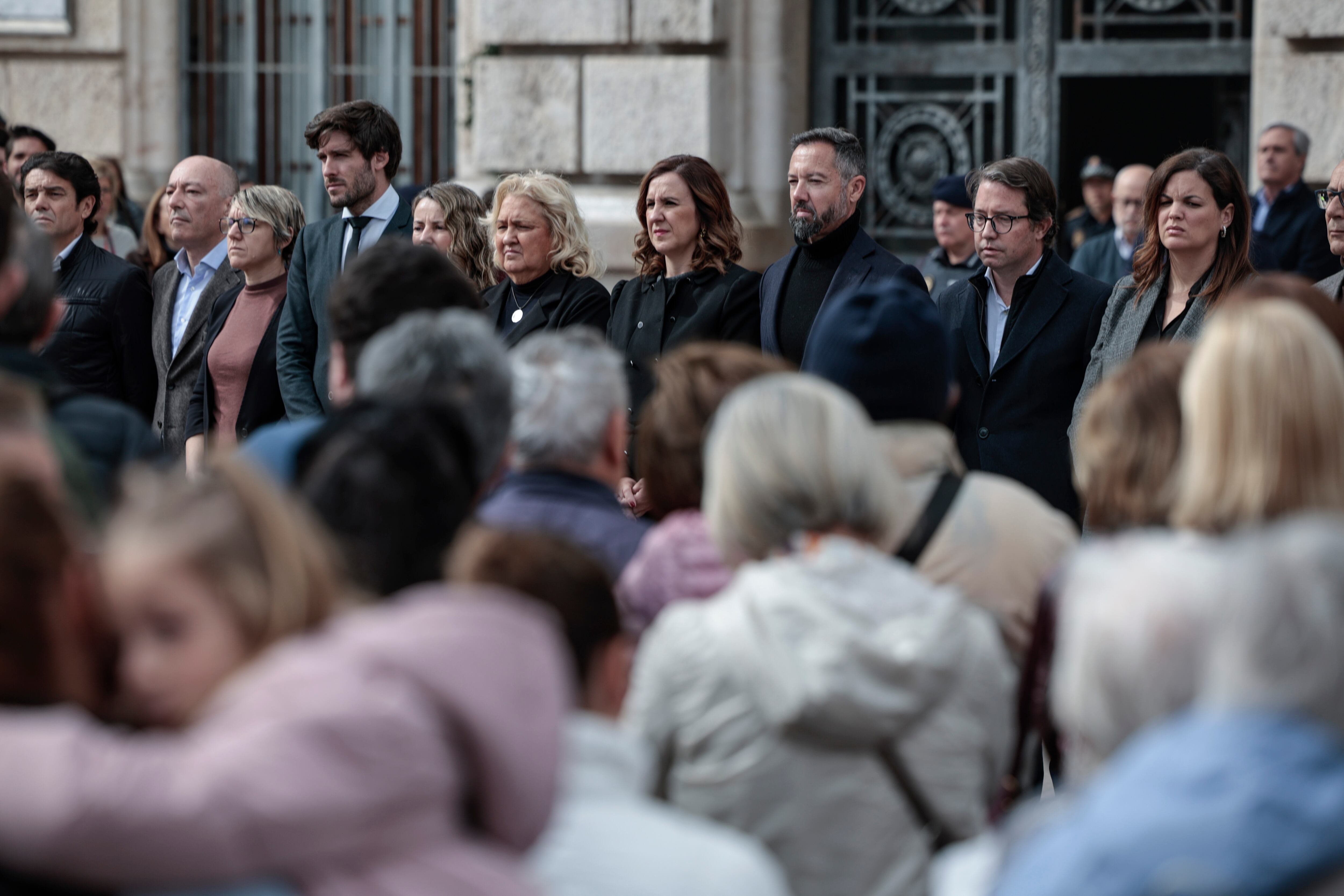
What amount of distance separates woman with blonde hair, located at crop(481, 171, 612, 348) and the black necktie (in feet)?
2.22

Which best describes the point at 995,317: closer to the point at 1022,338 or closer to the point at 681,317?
the point at 1022,338

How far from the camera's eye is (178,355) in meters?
6.46

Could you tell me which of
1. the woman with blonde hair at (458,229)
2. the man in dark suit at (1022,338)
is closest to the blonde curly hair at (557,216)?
the woman with blonde hair at (458,229)

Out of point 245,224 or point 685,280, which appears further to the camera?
point 245,224

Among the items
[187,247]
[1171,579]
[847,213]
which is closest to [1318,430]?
[1171,579]

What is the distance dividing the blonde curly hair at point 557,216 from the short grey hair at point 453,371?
2701 millimetres

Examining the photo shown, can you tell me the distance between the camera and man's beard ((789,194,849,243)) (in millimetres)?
5727

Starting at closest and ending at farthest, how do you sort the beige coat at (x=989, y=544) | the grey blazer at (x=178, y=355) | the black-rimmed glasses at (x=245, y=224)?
the beige coat at (x=989, y=544)
the black-rimmed glasses at (x=245, y=224)
the grey blazer at (x=178, y=355)

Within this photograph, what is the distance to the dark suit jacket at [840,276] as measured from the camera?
557cm

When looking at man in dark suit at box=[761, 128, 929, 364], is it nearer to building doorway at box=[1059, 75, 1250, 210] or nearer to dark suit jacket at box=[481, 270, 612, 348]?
dark suit jacket at box=[481, 270, 612, 348]

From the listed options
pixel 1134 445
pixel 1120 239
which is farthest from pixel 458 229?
pixel 1134 445

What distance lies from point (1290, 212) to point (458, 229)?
395cm

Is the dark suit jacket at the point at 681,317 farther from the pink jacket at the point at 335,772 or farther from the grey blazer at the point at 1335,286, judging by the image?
the pink jacket at the point at 335,772

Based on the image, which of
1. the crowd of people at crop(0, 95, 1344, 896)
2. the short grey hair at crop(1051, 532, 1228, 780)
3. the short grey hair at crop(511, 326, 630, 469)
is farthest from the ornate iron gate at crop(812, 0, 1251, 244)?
the short grey hair at crop(1051, 532, 1228, 780)
